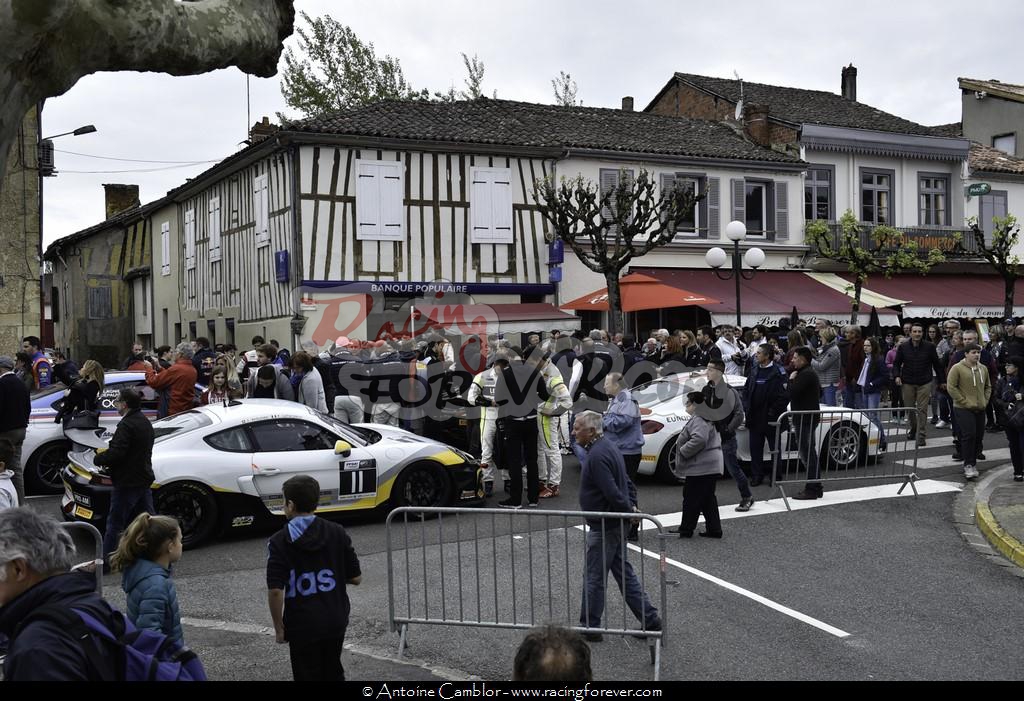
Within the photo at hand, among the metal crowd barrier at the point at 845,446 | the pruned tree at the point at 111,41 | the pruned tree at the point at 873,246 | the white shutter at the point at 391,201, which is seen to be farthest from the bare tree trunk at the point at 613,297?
the pruned tree at the point at 111,41

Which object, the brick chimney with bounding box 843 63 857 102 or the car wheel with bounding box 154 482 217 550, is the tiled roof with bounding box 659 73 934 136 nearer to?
the brick chimney with bounding box 843 63 857 102

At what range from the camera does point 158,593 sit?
14.8 feet

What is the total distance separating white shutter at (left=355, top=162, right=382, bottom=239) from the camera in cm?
2398

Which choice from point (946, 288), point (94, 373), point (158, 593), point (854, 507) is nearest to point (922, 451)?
point (854, 507)

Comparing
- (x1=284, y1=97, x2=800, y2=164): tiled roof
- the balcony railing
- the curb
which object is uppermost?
(x1=284, y1=97, x2=800, y2=164): tiled roof

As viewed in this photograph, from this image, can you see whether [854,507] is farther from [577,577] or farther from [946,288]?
[946,288]

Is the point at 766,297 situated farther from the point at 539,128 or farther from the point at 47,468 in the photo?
the point at 47,468

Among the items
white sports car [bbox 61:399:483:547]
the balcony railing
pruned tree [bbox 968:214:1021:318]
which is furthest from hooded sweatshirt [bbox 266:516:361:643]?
the balcony railing

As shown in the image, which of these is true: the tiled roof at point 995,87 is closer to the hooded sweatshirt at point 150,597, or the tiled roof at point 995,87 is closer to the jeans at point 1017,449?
the jeans at point 1017,449

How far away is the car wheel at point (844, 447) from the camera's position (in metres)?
12.2

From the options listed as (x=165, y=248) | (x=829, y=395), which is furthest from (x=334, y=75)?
(x=829, y=395)

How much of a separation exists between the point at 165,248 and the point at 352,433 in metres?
26.8

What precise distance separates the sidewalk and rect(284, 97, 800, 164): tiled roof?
16.2 m

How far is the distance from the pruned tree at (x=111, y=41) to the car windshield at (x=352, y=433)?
520 centimetres
